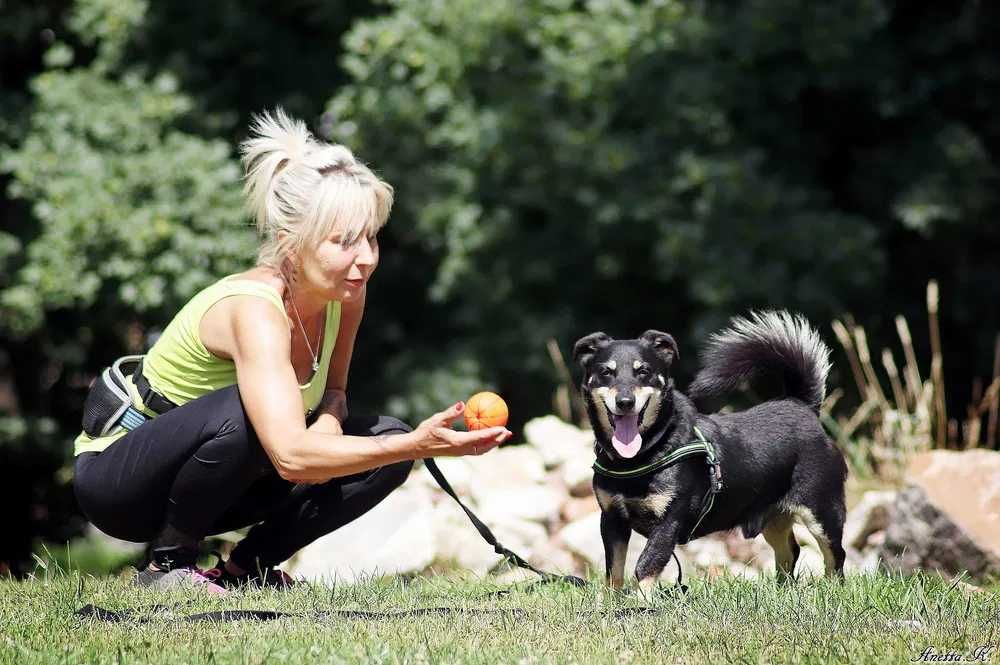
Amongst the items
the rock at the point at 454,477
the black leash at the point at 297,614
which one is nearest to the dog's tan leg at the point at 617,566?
the black leash at the point at 297,614

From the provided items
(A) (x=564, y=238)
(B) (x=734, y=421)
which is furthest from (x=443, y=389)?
(B) (x=734, y=421)

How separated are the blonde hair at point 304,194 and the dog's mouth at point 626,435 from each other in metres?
1.03

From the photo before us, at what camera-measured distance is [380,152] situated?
35.3ft

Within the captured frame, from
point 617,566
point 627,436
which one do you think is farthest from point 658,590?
point 627,436

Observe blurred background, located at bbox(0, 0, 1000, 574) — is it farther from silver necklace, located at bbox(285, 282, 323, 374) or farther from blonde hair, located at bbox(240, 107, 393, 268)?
blonde hair, located at bbox(240, 107, 393, 268)

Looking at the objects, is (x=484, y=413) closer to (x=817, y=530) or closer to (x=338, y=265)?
(x=338, y=265)

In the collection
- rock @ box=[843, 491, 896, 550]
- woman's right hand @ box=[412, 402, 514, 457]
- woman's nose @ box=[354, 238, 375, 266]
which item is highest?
woman's nose @ box=[354, 238, 375, 266]

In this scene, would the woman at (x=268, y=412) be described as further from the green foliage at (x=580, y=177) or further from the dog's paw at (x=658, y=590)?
the green foliage at (x=580, y=177)

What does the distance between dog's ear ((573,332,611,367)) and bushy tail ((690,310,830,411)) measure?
449mm

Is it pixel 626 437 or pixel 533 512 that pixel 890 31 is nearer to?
pixel 533 512

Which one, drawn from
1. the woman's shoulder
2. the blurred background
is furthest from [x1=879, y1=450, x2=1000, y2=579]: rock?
the woman's shoulder

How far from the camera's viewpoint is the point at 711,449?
4.17m

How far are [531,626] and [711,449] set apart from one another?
1.18m

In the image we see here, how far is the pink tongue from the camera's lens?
4027mm
